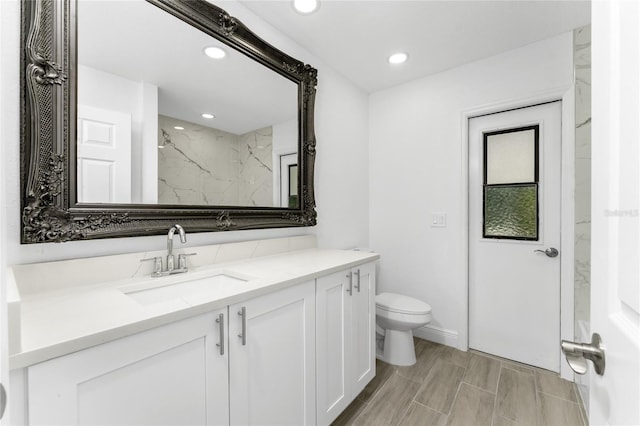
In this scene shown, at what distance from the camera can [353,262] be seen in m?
1.64

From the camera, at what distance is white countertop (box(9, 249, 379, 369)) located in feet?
2.19

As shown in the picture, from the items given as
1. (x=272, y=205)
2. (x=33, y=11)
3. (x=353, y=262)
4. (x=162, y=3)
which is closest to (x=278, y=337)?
(x=353, y=262)

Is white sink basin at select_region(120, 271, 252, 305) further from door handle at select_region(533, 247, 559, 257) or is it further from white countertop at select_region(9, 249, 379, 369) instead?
door handle at select_region(533, 247, 559, 257)

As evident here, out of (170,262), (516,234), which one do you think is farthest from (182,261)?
(516,234)

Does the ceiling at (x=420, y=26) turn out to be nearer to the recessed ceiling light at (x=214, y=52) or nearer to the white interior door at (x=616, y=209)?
the recessed ceiling light at (x=214, y=52)

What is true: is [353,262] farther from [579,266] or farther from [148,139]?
[579,266]

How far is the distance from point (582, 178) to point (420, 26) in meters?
1.45

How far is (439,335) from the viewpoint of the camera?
2.51 m

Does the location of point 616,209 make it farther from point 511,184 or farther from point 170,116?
point 511,184

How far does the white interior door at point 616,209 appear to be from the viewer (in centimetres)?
42

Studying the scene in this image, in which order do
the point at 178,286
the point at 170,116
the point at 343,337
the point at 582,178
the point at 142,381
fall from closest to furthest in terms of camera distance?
1. the point at 142,381
2. the point at 178,286
3. the point at 170,116
4. the point at 343,337
5. the point at 582,178

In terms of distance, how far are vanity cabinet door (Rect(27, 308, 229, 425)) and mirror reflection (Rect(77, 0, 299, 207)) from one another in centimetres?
70

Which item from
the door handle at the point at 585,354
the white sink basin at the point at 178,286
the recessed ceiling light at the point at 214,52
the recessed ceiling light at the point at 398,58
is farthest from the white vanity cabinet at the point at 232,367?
the recessed ceiling light at the point at 398,58

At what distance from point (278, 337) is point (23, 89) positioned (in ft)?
4.26
